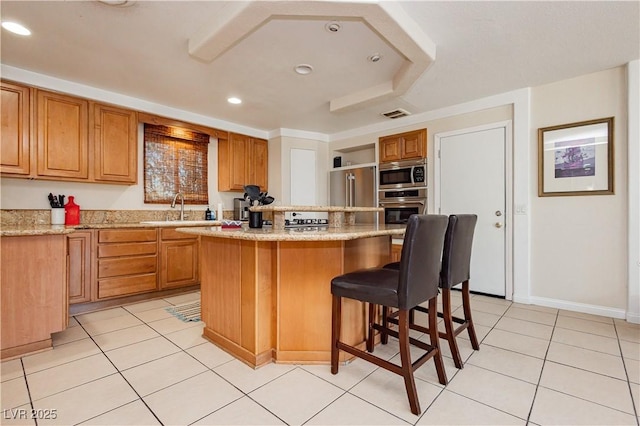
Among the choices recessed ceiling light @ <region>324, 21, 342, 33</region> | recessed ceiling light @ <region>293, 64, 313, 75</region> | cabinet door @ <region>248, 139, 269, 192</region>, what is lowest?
cabinet door @ <region>248, 139, 269, 192</region>

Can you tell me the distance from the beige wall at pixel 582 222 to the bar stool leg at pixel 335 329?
A: 2.69 m

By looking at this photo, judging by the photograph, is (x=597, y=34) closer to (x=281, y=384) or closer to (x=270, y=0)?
(x=270, y=0)

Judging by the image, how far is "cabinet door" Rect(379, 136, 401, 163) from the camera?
14.4ft

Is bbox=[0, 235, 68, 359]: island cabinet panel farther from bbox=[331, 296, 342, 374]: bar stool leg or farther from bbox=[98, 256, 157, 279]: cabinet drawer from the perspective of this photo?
bbox=[331, 296, 342, 374]: bar stool leg

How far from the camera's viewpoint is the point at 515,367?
1948mm

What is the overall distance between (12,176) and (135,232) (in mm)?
1173

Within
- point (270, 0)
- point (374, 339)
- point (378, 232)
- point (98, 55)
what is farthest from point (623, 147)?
point (98, 55)

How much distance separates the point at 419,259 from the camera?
1596 mm

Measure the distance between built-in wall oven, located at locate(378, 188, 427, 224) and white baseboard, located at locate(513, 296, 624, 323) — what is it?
1567 mm

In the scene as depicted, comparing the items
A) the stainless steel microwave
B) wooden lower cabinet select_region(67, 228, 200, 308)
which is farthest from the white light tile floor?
the stainless steel microwave

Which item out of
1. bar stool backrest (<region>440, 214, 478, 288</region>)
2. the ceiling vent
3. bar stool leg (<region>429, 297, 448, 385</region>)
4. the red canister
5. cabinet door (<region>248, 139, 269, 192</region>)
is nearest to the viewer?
bar stool leg (<region>429, 297, 448, 385</region>)

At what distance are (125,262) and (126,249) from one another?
0.47ft

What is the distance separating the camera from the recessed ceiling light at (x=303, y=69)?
2820 millimetres

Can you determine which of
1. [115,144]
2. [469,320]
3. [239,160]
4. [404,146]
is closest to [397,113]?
[404,146]
